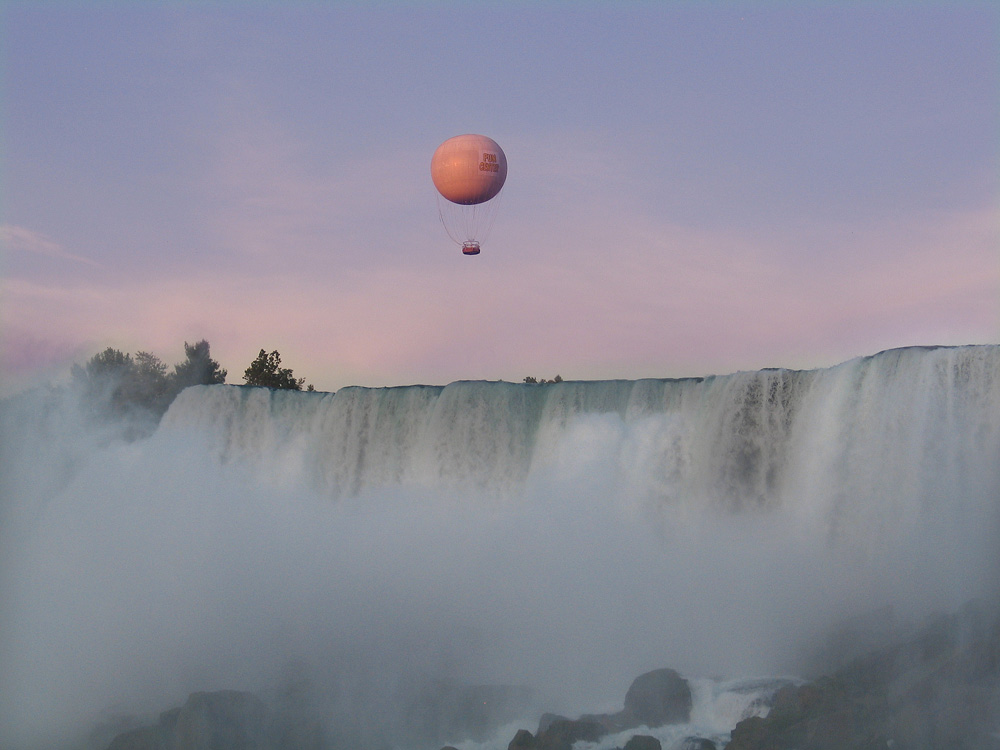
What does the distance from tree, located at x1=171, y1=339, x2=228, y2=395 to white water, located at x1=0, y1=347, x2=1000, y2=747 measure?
72.8 ft

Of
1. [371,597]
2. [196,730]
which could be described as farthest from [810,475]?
[196,730]

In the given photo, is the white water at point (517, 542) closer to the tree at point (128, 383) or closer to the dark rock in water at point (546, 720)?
the dark rock in water at point (546, 720)

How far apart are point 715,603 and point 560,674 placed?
2902 millimetres

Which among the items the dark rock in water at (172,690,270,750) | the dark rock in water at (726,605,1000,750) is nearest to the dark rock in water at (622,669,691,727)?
the dark rock in water at (726,605,1000,750)

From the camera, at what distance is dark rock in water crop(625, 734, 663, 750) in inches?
527

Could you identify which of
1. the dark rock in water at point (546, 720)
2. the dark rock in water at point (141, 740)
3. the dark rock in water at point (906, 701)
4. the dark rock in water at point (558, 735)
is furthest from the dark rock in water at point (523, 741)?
the dark rock in water at point (141, 740)

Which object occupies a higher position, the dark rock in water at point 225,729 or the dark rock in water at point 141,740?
the dark rock in water at point 225,729

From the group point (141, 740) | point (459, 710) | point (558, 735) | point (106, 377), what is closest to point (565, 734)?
point (558, 735)

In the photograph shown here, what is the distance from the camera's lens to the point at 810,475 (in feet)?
52.0

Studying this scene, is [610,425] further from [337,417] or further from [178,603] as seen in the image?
[178,603]

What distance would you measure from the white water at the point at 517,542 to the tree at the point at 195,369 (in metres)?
22.2

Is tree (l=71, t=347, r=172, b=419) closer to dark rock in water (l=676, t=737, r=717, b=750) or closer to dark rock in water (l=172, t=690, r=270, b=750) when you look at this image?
dark rock in water (l=172, t=690, r=270, b=750)

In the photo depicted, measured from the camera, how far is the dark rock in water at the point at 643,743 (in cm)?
1340

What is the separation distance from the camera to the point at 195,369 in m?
45.6
